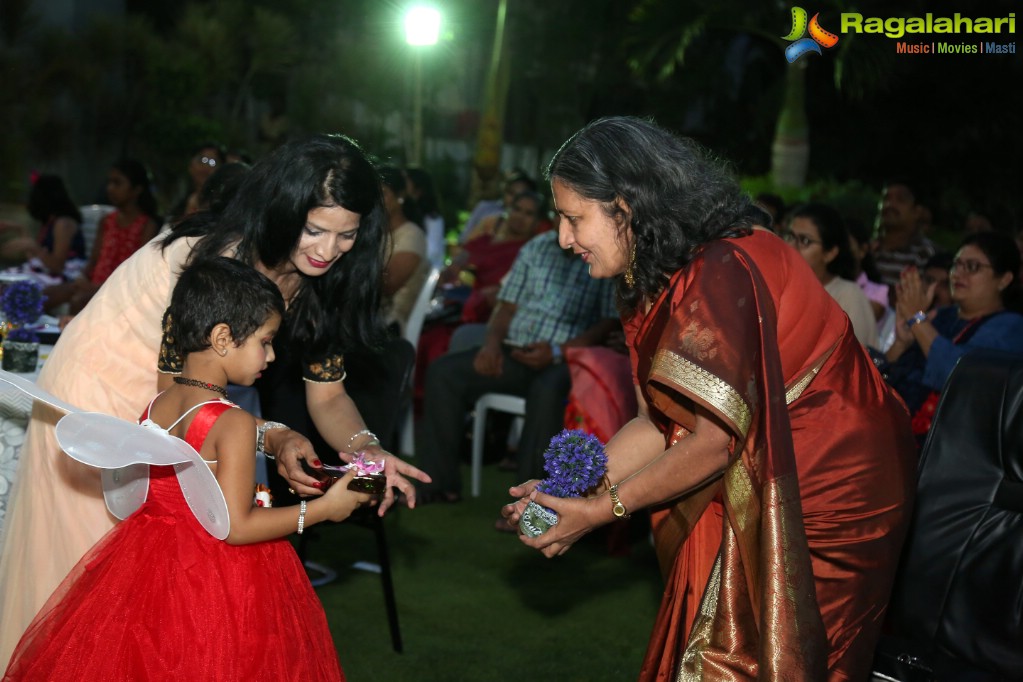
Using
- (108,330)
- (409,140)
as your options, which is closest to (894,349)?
(108,330)

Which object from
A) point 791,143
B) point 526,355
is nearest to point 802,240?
point 526,355

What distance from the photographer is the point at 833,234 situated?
5.06 meters

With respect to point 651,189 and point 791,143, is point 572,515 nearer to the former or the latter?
point 651,189

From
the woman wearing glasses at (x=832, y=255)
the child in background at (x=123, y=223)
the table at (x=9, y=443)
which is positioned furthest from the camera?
the child in background at (x=123, y=223)

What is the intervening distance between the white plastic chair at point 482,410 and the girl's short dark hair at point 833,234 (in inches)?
69.4

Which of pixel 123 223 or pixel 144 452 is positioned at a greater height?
pixel 144 452

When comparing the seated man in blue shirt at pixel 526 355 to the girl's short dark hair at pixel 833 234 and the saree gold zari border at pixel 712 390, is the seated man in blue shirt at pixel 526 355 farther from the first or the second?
the saree gold zari border at pixel 712 390

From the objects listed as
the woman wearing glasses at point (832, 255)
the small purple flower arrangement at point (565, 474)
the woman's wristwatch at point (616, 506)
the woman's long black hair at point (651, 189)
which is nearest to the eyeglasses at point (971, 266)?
the woman wearing glasses at point (832, 255)

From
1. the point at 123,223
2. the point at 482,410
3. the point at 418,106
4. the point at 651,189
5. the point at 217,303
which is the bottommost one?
the point at 482,410

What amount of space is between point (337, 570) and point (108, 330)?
213 cm

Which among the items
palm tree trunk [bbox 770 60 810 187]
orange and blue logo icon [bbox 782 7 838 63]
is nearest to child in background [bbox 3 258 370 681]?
orange and blue logo icon [bbox 782 7 838 63]

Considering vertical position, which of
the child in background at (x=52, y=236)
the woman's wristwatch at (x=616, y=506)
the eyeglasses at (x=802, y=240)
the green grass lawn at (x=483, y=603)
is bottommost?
the green grass lawn at (x=483, y=603)

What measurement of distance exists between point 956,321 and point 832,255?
0.69 meters

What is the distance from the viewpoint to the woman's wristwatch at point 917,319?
A: 4.46 m
